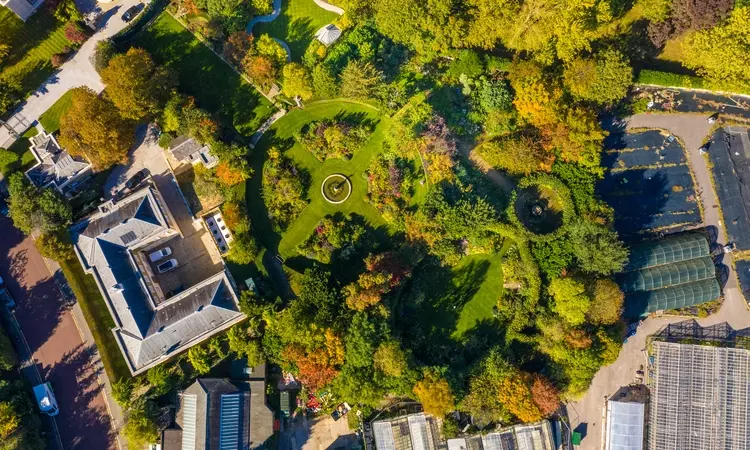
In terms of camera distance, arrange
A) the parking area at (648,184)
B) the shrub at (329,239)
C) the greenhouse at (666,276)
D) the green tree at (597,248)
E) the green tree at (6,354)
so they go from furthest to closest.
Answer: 1. the parking area at (648,184)
2. the greenhouse at (666,276)
3. the shrub at (329,239)
4. the green tree at (597,248)
5. the green tree at (6,354)

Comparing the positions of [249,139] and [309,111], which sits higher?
[309,111]

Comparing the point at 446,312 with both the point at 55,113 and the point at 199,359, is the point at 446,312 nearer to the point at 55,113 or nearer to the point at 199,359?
the point at 199,359

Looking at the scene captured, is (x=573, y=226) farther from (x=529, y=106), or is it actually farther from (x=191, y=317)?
(x=191, y=317)

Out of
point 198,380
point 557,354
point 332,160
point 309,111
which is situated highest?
point 309,111

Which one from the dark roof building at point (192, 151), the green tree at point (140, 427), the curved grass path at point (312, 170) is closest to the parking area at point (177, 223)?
the dark roof building at point (192, 151)

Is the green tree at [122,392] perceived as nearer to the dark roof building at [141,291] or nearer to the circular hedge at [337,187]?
the dark roof building at [141,291]

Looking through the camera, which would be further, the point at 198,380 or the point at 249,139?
the point at 249,139

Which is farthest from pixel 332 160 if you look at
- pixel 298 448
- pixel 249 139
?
pixel 298 448
